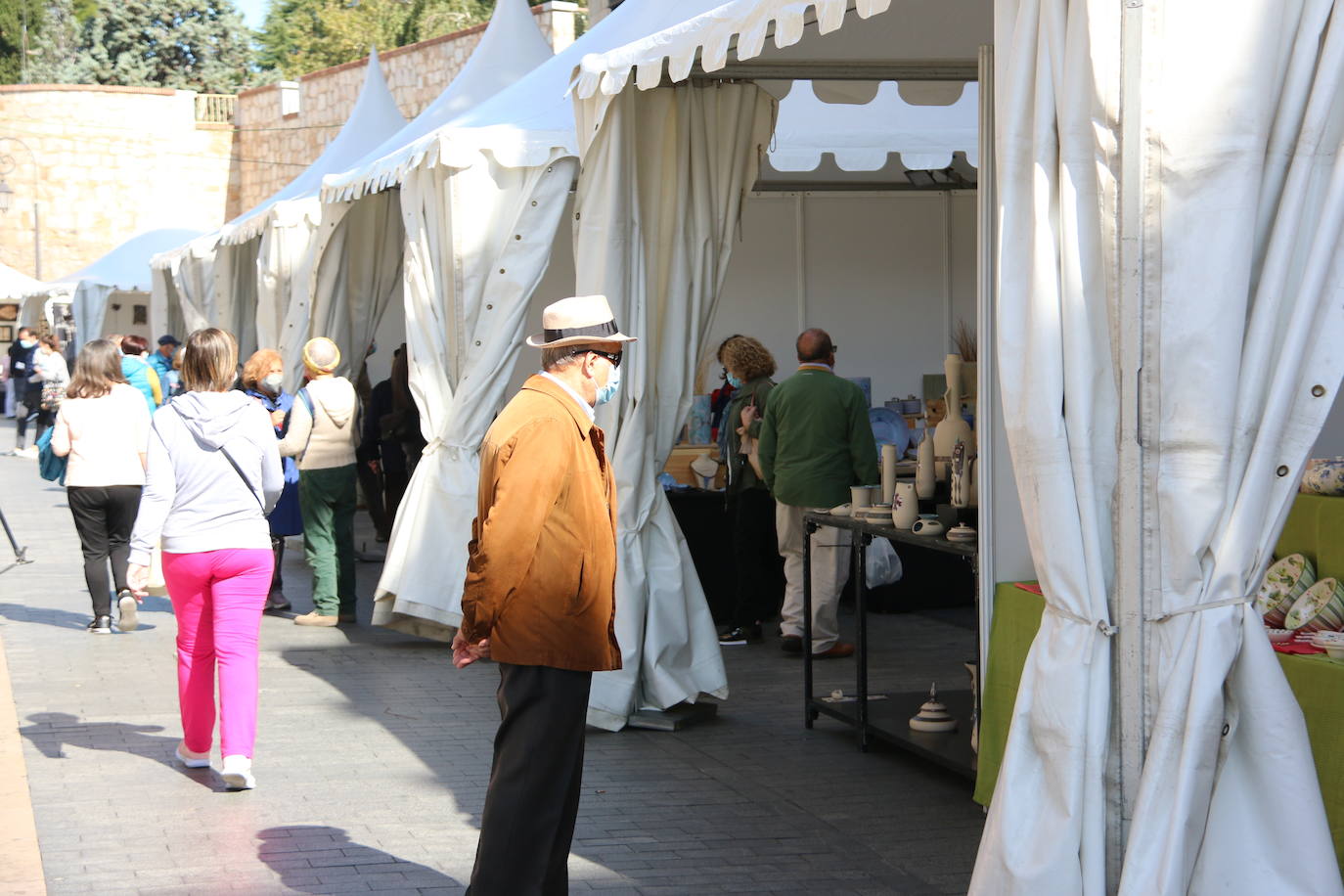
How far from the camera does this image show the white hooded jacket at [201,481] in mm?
5832

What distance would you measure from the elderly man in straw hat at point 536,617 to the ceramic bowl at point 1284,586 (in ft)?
6.56

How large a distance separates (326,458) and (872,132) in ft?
14.6

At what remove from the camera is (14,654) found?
887cm

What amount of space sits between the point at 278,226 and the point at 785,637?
21.8 ft

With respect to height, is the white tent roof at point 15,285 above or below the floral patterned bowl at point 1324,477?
above

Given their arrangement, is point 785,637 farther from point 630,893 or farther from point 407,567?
point 630,893

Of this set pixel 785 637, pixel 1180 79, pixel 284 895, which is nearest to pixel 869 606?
pixel 785 637

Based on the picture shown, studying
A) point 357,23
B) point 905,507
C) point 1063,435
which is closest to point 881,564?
point 905,507

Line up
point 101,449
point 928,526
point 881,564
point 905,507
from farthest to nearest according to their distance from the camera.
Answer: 1. point 881,564
2. point 101,449
3. point 905,507
4. point 928,526

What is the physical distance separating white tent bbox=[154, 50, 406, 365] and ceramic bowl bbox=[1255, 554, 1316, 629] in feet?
27.8

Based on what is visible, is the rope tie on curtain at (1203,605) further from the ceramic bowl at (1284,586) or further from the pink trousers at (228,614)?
the pink trousers at (228,614)

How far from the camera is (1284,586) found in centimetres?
475

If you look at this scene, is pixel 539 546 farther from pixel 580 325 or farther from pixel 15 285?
pixel 15 285

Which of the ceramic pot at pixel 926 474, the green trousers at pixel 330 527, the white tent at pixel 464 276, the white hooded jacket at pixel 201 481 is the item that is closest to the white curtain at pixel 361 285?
the green trousers at pixel 330 527
